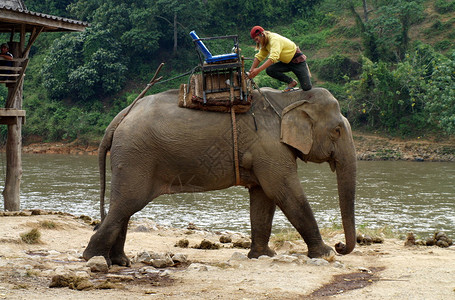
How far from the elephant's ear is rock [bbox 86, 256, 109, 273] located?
7.50 feet

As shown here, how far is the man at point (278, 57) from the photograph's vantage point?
6863mm

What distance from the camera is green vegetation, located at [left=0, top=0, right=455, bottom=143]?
101 ft

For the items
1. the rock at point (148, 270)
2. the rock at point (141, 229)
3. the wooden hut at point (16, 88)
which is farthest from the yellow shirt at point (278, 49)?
the wooden hut at point (16, 88)

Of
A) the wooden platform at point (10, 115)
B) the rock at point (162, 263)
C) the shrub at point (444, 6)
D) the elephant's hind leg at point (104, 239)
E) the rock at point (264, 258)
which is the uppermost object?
the shrub at point (444, 6)

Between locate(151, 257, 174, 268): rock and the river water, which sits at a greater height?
locate(151, 257, 174, 268): rock

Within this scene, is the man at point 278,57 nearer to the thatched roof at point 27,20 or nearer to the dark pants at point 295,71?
the dark pants at point 295,71

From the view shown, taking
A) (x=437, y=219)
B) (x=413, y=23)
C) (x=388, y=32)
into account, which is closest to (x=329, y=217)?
(x=437, y=219)

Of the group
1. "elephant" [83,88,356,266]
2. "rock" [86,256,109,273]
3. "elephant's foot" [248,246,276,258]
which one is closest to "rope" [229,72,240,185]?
"elephant" [83,88,356,266]

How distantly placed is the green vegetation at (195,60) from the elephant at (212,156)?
2371cm

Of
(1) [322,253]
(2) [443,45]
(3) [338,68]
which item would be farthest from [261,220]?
(2) [443,45]

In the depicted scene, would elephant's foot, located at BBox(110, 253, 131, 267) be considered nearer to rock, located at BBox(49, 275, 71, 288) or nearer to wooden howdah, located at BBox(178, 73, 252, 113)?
rock, located at BBox(49, 275, 71, 288)

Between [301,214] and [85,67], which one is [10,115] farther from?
[85,67]

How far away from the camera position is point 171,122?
655 centimetres

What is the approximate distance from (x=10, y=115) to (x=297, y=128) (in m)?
7.54
